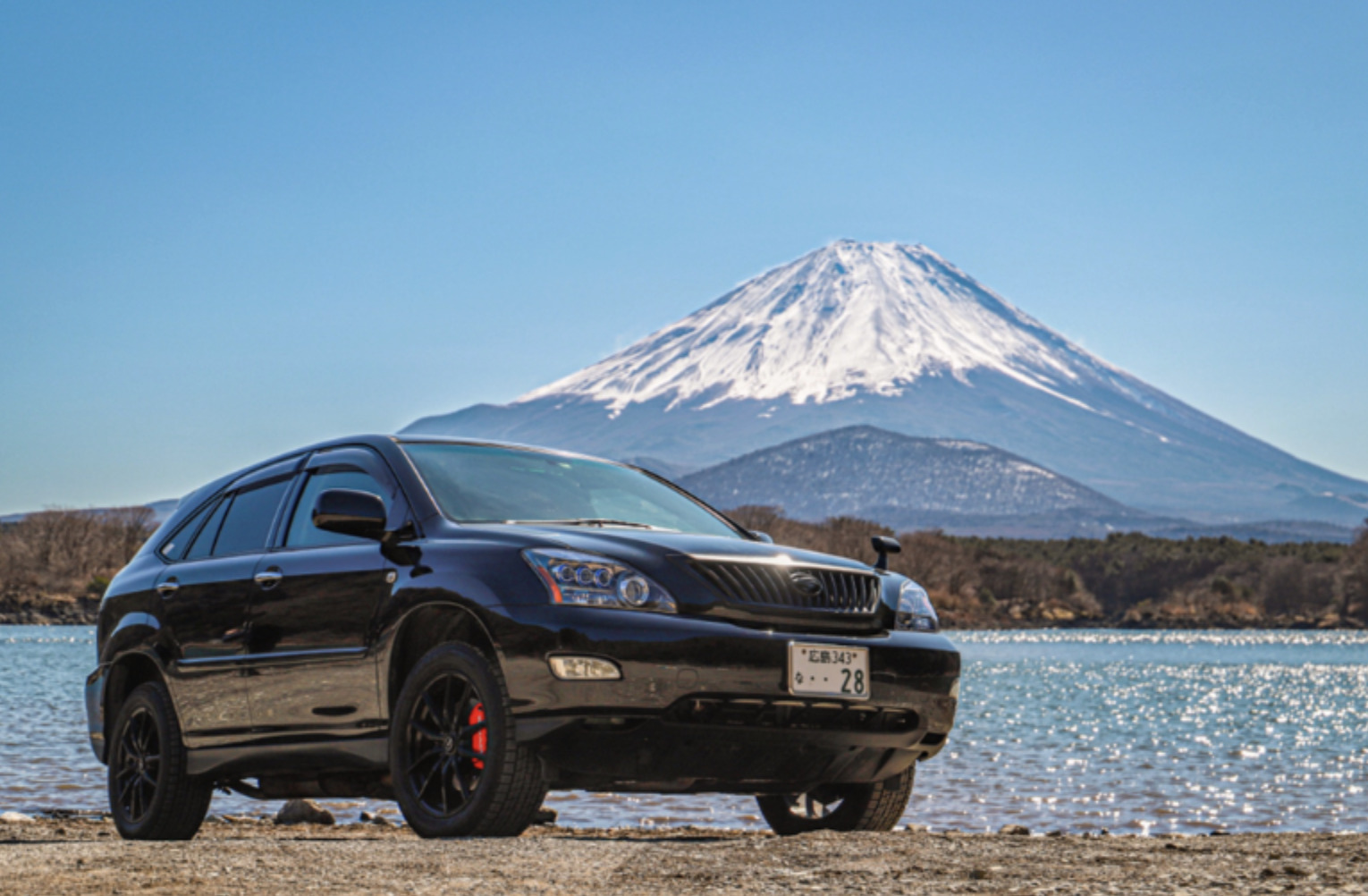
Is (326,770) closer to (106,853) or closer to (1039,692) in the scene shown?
(106,853)

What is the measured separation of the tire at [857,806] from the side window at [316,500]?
236cm

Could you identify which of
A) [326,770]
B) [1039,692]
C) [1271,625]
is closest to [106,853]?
[326,770]

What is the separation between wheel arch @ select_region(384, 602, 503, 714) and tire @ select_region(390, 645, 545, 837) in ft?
0.40

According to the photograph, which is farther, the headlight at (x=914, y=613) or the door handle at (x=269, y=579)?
the door handle at (x=269, y=579)

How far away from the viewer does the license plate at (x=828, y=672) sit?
6719mm

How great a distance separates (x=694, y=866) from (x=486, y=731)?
1.11 metres

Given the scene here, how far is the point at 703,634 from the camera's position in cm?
654

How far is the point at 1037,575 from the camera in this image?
485 feet

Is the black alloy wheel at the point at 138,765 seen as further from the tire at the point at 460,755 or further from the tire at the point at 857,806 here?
the tire at the point at 857,806

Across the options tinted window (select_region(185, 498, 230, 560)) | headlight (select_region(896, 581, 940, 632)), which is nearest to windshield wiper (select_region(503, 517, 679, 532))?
headlight (select_region(896, 581, 940, 632))

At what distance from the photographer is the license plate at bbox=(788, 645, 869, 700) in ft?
22.0

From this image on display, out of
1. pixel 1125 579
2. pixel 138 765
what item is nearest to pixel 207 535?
pixel 138 765

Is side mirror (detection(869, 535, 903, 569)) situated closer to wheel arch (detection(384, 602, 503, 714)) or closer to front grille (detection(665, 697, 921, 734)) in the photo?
front grille (detection(665, 697, 921, 734))

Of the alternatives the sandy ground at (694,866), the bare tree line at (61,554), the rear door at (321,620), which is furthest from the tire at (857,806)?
the bare tree line at (61,554)
